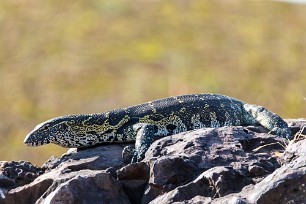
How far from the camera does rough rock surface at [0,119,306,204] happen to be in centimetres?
1323

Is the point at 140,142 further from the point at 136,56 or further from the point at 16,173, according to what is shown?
the point at 136,56

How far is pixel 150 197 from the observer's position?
1450cm

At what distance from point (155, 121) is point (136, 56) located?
31989 mm

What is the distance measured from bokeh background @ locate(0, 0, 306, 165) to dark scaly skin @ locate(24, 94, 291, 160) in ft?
58.6

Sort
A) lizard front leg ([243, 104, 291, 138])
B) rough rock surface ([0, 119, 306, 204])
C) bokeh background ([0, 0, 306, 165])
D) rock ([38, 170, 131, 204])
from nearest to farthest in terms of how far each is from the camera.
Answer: rough rock surface ([0, 119, 306, 204])
rock ([38, 170, 131, 204])
lizard front leg ([243, 104, 291, 138])
bokeh background ([0, 0, 306, 165])

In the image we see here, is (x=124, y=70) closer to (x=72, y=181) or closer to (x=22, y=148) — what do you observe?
(x=22, y=148)

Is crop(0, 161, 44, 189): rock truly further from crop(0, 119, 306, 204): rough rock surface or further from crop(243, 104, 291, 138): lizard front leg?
crop(243, 104, 291, 138): lizard front leg

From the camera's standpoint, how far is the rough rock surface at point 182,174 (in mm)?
13227

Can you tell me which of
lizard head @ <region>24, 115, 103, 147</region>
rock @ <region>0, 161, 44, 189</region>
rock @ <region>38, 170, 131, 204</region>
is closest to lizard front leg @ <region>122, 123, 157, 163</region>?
lizard head @ <region>24, 115, 103, 147</region>

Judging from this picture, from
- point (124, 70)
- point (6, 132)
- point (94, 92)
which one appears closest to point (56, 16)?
point (124, 70)

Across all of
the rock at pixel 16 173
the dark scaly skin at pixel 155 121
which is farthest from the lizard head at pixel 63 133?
the rock at pixel 16 173

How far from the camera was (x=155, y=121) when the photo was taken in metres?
18.1

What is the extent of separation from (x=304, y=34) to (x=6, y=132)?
19319mm

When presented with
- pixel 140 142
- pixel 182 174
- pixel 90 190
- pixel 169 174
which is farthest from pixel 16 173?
pixel 182 174
